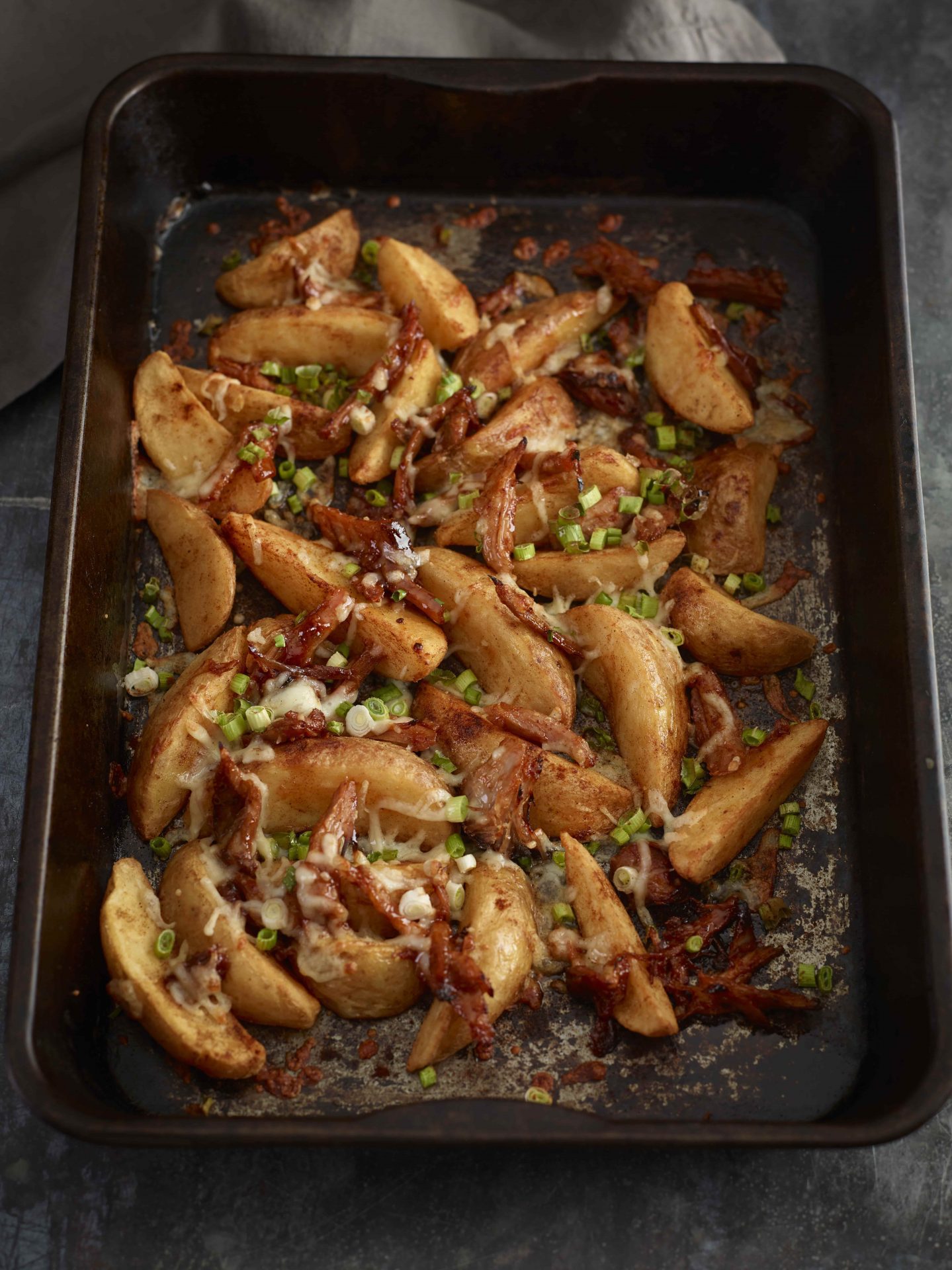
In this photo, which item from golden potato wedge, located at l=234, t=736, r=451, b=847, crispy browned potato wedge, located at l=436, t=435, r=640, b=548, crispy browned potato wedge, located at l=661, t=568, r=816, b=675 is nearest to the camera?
golden potato wedge, located at l=234, t=736, r=451, b=847

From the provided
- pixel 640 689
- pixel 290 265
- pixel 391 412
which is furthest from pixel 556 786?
pixel 290 265

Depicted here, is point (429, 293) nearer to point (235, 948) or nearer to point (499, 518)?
point (499, 518)

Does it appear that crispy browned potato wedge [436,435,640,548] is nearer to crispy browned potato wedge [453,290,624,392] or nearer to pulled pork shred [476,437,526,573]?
pulled pork shred [476,437,526,573]

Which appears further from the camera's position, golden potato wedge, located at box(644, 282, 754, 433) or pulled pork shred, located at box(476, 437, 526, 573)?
golden potato wedge, located at box(644, 282, 754, 433)

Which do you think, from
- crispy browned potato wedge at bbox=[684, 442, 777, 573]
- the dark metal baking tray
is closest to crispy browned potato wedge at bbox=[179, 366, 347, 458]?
the dark metal baking tray

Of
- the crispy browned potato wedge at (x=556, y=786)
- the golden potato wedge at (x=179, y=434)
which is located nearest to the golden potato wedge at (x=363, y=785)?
the crispy browned potato wedge at (x=556, y=786)

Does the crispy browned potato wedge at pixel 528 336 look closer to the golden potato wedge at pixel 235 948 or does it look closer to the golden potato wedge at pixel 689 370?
the golden potato wedge at pixel 689 370
